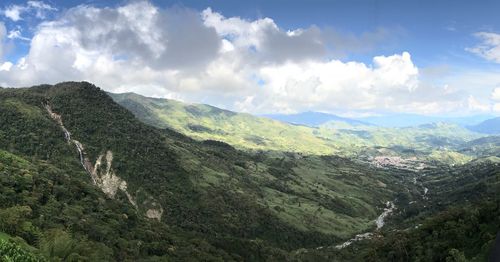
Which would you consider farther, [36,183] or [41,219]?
[36,183]

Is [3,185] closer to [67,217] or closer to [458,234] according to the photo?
[67,217]

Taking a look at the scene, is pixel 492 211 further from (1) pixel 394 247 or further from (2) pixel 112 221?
(2) pixel 112 221

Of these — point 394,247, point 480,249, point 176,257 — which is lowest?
point 176,257

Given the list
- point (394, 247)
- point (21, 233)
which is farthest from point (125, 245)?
point (394, 247)

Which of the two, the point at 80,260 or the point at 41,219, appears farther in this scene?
the point at 41,219

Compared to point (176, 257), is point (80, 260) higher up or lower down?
higher up

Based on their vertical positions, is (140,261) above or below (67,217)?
below

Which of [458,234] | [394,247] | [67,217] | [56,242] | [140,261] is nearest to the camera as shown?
[56,242]

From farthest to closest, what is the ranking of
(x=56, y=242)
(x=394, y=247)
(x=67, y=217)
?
→ 1. (x=67, y=217)
2. (x=394, y=247)
3. (x=56, y=242)

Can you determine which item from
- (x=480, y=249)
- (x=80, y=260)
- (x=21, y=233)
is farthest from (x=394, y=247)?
(x=21, y=233)
